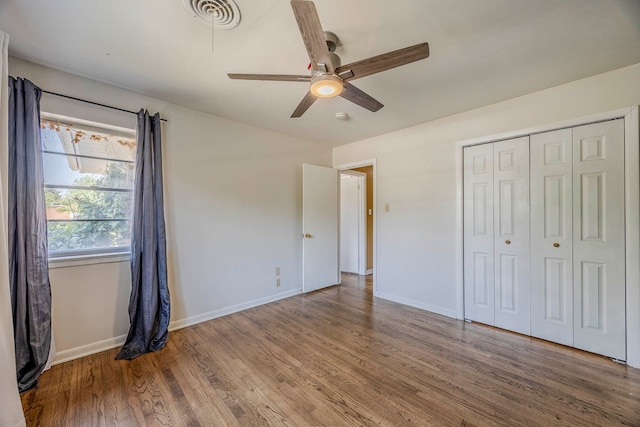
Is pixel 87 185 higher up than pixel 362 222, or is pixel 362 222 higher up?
pixel 87 185

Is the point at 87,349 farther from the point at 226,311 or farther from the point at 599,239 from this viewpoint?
the point at 599,239

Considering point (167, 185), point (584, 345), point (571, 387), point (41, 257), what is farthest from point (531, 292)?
point (41, 257)

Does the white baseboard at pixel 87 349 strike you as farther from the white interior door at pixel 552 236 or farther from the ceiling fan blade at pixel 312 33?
the white interior door at pixel 552 236

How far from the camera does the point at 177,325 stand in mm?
2758

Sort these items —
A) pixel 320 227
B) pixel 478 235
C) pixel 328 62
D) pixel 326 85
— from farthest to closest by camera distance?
pixel 320 227 < pixel 478 235 < pixel 326 85 < pixel 328 62

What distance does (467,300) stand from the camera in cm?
296

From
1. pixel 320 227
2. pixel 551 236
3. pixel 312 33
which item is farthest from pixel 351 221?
pixel 312 33

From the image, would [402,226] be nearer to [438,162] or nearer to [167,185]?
[438,162]

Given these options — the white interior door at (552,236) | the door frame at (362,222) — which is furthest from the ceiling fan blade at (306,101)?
the door frame at (362,222)

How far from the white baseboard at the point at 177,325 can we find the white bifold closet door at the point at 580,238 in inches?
119

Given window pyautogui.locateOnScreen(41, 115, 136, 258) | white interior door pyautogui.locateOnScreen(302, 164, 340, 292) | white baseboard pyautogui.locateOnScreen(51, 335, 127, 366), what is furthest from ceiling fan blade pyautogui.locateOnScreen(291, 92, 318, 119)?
white baseboard pyautogui.locateOnScreen(51, 335, 127, 366)

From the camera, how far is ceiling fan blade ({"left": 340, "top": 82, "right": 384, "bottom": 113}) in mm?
1704

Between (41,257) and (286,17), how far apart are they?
251 cm

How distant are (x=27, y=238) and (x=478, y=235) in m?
4.12
